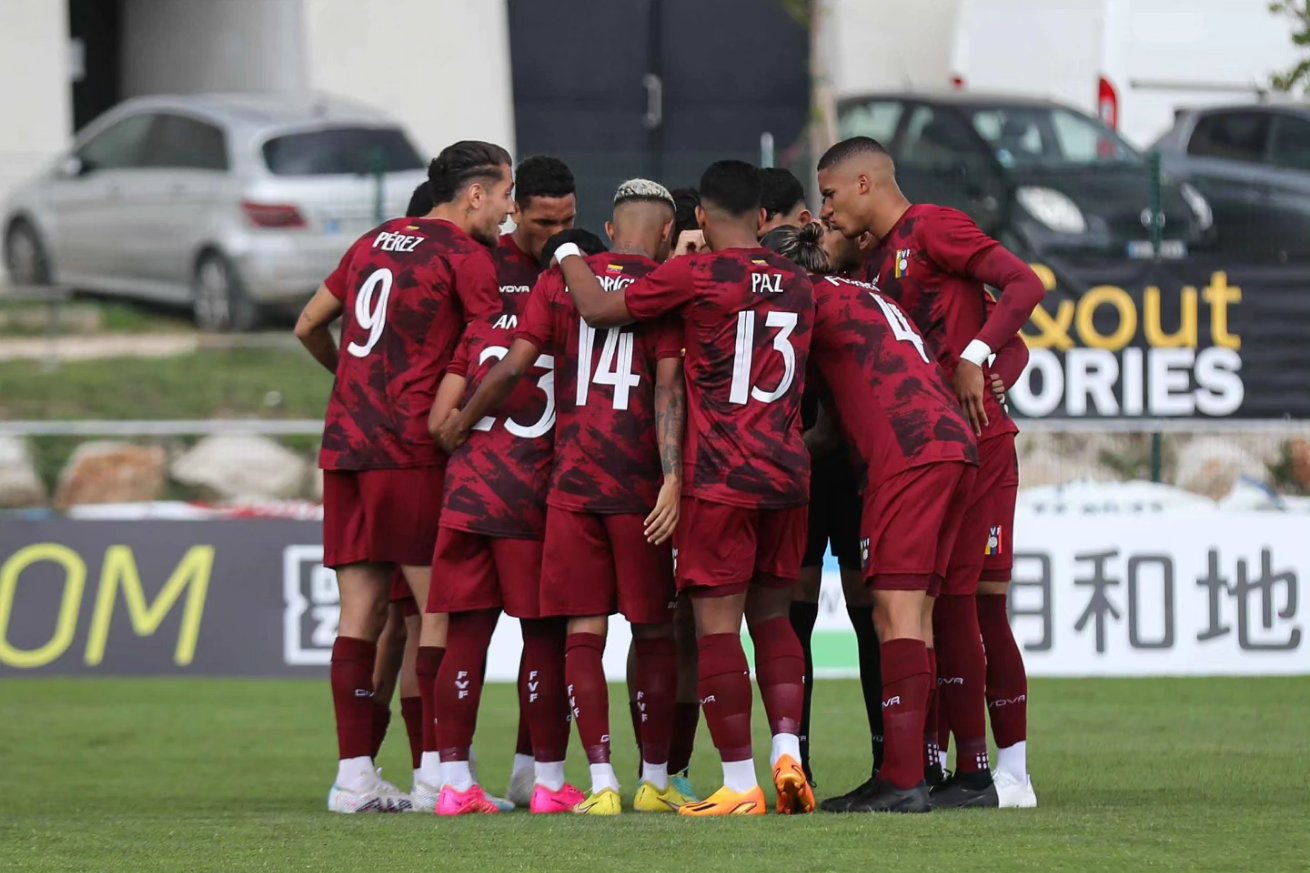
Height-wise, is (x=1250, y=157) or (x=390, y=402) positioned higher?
(x=1250, y=157)

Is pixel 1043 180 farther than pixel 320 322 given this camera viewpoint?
Yes

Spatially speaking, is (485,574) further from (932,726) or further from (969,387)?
(969,387)

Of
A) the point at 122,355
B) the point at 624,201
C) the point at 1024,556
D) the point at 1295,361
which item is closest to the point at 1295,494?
the point at 1295,361

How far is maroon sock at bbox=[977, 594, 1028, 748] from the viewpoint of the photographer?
289 inches

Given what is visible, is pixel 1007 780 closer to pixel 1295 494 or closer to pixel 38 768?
pixel 38 768

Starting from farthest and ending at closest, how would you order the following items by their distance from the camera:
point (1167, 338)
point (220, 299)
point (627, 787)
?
1. point (220, 299)
2. point (1167, 338)
3. point (627, 787)

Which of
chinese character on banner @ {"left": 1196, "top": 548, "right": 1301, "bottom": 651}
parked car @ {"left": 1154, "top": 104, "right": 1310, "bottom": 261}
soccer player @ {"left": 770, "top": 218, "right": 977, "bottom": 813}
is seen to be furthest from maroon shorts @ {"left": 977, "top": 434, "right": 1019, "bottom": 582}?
parked car @ {"left": 1154, "top": 104, "right": 1310, "bottom": 261}

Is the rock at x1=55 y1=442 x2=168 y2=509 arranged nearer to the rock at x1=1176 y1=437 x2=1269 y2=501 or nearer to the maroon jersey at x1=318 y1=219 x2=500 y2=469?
the rock at x1=1176 y1=437 x2=1269 y2=501

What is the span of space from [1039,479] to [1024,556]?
11.4ft

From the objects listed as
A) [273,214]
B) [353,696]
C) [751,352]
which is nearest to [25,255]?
[273,214]

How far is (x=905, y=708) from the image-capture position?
6746 mm

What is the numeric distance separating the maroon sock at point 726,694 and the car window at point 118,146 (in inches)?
512

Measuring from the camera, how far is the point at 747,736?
22.4 feet

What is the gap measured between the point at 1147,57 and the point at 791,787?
54.2 ft
